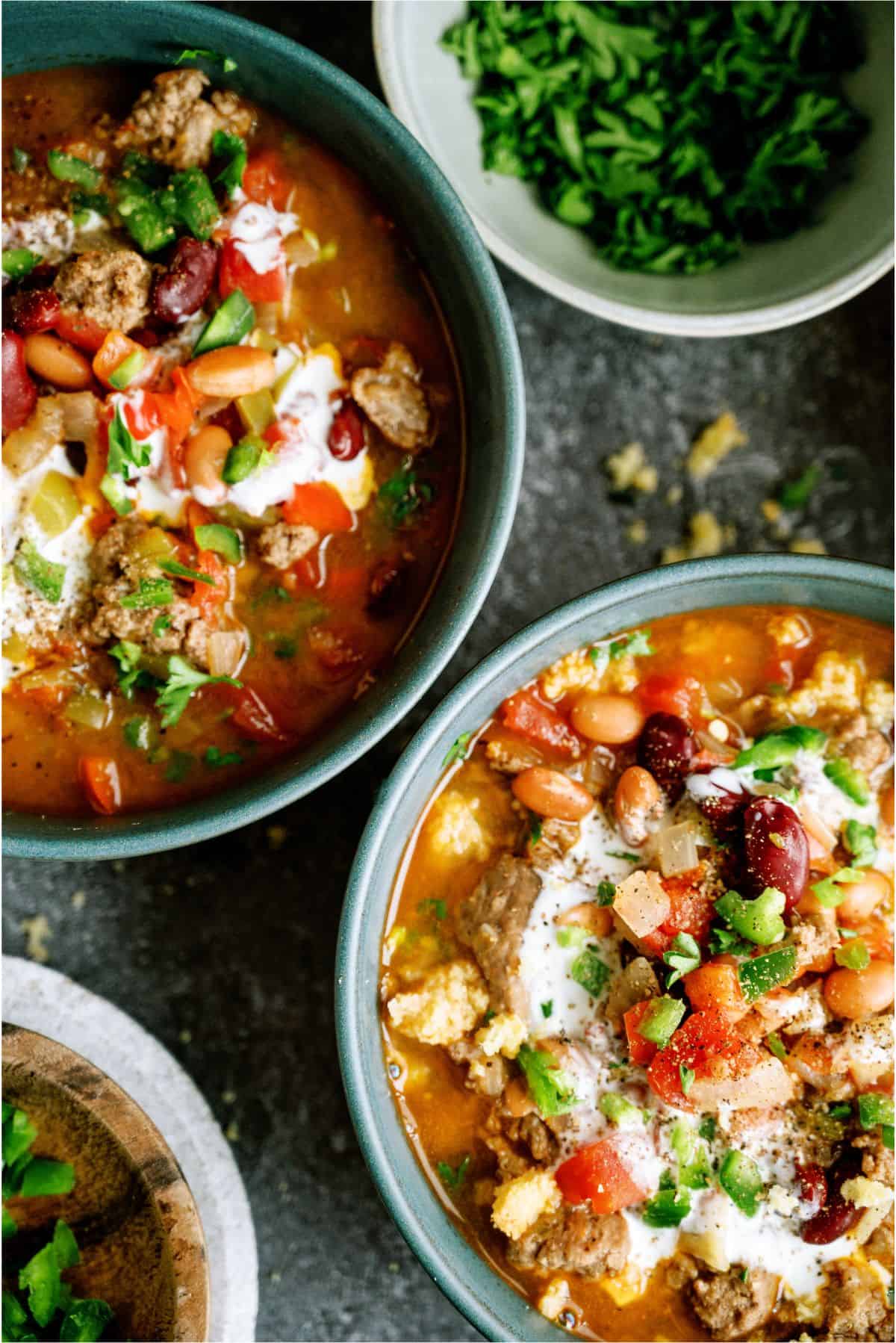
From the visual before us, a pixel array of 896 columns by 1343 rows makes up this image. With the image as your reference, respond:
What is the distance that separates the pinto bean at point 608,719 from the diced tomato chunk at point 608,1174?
1.02 meters

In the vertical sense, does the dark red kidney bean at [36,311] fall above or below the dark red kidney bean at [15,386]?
above

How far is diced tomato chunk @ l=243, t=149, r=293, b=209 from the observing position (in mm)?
3125

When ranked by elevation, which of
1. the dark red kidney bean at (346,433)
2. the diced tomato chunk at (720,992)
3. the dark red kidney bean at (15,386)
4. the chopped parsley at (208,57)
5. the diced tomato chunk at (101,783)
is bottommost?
the diced tomato chunk at (720,992)

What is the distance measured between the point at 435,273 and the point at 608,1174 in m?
2.35

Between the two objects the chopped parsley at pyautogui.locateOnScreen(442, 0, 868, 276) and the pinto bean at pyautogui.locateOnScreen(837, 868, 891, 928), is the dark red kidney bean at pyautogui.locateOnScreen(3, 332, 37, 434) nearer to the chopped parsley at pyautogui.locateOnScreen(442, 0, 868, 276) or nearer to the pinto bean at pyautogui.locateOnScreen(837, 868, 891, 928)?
the chopped parsley at pyautogui.locateOnScreen(442, 0, 868, 276)

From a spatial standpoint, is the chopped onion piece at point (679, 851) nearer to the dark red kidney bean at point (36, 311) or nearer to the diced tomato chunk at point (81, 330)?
the diced tomato chunk at point (81, 330)

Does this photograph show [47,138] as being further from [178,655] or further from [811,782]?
[811,782]

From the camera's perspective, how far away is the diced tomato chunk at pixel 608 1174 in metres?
3.03

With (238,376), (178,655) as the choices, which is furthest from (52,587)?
(238,376)

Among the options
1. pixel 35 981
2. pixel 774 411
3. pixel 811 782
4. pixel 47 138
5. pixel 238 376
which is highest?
pixel 47 138

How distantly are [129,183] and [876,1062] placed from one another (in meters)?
2.95

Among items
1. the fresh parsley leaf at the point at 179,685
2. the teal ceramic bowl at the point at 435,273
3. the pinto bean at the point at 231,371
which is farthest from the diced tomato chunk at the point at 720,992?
the pinto bean at the point at 231,371

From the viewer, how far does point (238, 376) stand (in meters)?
2.97

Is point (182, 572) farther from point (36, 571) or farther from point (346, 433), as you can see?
point (346, 433)
